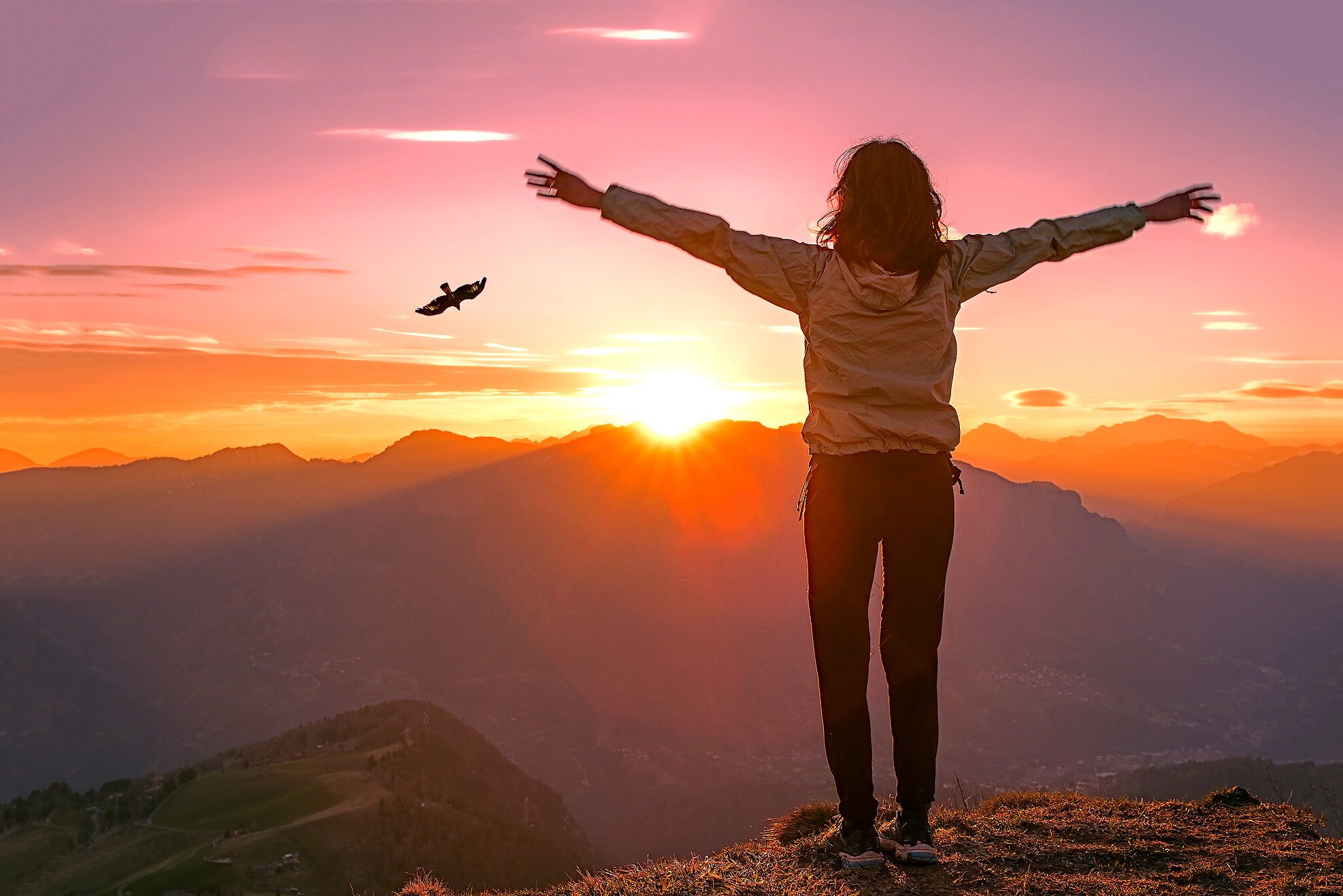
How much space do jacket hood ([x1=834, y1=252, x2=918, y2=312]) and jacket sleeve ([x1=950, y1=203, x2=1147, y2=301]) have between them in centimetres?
44

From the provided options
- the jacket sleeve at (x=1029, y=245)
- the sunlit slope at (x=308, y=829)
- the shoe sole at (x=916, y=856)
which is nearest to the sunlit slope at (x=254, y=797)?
the sunlit slope at (x=308, y=829)

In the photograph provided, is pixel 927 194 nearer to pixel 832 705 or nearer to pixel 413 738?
pixel 832 705

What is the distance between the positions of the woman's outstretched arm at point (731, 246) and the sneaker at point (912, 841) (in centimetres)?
345

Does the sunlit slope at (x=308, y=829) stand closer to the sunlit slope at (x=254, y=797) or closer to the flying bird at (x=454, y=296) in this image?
the sunlit slope at (x=254, y=797)

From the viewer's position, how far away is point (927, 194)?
5.33 metres

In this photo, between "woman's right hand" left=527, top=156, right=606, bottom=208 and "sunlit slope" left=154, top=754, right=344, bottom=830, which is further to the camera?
"sunlit slope" left=154, top=754, right=344, bottom=830

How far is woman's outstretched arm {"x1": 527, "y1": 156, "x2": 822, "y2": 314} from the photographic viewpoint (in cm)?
536

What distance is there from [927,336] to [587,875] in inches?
180

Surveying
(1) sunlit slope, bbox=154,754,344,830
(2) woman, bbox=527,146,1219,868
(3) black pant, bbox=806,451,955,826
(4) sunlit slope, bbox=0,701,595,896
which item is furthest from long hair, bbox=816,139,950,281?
(1) sunlit slope, bbox=154,754,344,830

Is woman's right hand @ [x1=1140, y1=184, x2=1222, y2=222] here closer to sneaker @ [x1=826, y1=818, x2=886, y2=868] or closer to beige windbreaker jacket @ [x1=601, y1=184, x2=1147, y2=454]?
beige windbreaker jacket @ [x1=601, y1=184, x2=1147, y2=454]

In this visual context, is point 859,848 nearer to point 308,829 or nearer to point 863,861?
point 863,861

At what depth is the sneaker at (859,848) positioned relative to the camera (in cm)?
549

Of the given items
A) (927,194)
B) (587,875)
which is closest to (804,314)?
(927,194)

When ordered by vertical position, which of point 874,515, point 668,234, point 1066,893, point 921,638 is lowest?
point 1066,893
